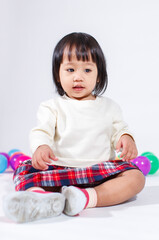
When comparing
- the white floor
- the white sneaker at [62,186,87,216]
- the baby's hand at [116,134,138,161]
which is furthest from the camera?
the baby's hand at [116,134,138,161]

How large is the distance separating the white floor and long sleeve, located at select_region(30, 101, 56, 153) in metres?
0.32

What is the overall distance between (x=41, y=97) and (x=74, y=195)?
2.01 meters

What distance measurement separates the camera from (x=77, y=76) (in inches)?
57.2

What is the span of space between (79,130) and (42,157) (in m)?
0.26

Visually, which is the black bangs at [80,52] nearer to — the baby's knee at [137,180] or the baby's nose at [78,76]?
the baby's nose at [78,76]

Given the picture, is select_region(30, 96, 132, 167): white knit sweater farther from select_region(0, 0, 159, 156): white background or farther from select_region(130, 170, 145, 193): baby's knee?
select_region(0, 0, 159, 156): white background

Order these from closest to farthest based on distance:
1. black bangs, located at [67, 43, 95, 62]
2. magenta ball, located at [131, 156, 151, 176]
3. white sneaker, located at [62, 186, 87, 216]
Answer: white sneaker, located at [62, 186, 87, 216], black bangs, located at [67, 43, 95, 62], magenta ball, located at [131, 156, 151, 176]

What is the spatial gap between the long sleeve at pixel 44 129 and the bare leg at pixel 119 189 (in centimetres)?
27

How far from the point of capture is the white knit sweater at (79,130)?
4.66 ft

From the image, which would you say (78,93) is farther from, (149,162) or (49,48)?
(49,48)

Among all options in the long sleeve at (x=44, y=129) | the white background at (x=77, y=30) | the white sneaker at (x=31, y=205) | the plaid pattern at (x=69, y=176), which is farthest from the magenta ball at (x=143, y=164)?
the white sneaker at (x=31, y=205)

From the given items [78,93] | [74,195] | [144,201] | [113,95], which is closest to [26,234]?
[74,195]

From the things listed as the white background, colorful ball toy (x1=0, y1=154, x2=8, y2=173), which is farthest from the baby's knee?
the white background

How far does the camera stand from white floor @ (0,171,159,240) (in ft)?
3.02
